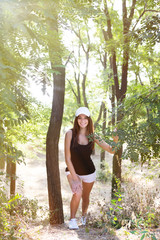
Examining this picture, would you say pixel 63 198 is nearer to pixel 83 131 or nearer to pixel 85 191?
pixel 85 191

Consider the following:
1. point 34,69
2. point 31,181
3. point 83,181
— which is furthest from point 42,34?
point 31,181

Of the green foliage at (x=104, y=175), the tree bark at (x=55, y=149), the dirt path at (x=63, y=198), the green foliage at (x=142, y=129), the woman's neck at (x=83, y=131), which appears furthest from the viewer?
the green foliage at (x=104, y=175)

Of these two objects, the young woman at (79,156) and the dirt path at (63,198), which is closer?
the dirt path at (63,198)

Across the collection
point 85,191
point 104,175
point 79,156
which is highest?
point 79,156

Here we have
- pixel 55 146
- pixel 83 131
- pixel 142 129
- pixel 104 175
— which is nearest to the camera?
pixel 142 129

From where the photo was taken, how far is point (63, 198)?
1084cm

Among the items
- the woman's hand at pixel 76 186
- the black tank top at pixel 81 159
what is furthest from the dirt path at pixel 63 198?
the black tank top at pixel 81 159

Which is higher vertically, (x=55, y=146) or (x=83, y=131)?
(x=83, y=131)

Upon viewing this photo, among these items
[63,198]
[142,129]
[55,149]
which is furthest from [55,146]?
[63,198]

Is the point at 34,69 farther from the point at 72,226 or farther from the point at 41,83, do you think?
the point at 72,226

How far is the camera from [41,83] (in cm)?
482

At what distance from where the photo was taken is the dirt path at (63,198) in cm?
416

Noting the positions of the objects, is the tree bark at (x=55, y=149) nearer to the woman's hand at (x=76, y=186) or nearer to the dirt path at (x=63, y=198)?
the dirt path at (x=63, y=198)

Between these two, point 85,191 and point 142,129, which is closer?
point 142,129
